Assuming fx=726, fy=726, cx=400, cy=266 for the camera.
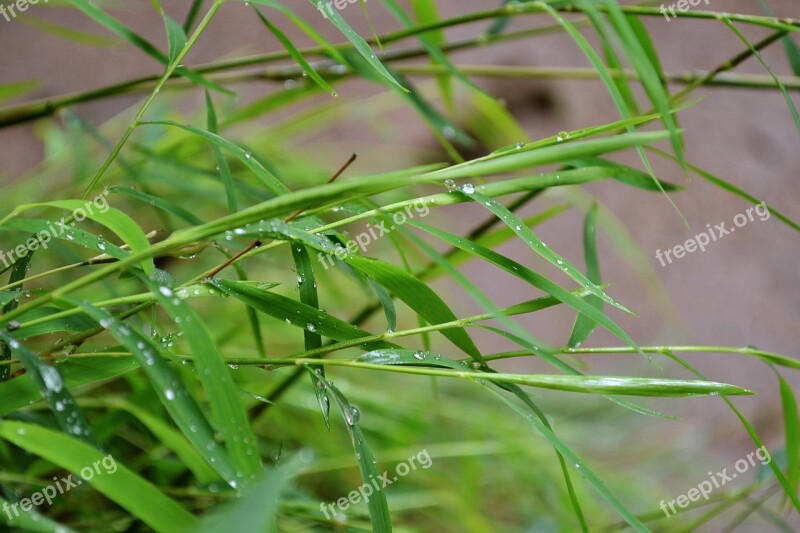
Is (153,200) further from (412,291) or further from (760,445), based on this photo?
(760,445)

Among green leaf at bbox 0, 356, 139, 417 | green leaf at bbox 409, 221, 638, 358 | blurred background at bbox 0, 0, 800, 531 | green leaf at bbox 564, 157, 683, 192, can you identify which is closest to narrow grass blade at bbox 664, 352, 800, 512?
green leaf at bbox 409, 221, 638, 358

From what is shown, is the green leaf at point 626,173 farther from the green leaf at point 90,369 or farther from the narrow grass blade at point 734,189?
the green leaf at point 90,369

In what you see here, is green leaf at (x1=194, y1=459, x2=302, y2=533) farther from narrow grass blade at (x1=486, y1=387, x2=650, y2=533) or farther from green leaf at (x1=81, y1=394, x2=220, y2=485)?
green leaf at (x1=81, y1=394, x2=220, y2=485)

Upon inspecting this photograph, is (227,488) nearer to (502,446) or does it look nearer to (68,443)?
(68,443)

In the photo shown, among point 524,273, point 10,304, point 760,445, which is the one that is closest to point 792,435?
point 760,445

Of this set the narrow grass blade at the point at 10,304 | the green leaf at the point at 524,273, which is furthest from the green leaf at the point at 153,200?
the green leaf at the point at 524,273
